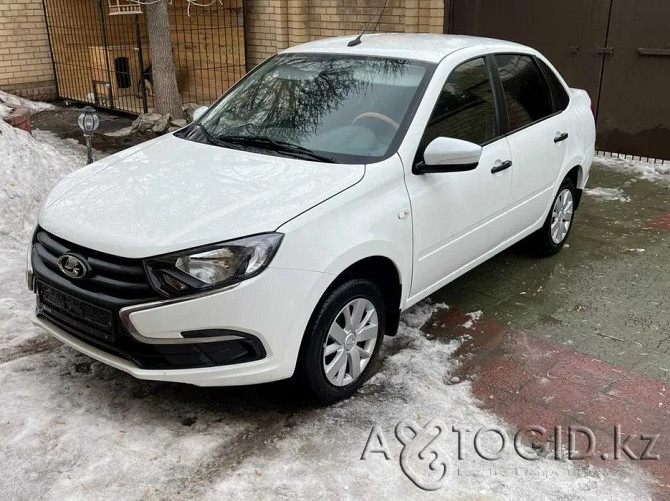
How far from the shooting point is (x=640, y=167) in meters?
A: 8.11

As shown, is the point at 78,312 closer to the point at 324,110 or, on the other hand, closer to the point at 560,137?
the point at 324,110

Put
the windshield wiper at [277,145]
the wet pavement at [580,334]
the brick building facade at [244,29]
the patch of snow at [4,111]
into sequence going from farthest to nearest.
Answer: the brick building facade at [244,29] → the patch of snow at [4,111] → the windshield wiper at [277,145] → the wet pavement at [580,334]

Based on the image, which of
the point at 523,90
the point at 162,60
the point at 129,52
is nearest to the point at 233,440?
the point at 523,90

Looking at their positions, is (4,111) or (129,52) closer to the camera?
(4,111)

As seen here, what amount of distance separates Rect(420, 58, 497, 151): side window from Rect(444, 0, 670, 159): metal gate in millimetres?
4404

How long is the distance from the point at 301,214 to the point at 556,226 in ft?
10.1

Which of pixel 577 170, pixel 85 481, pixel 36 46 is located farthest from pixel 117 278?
pixel 36 46

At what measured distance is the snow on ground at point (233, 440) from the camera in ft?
9.45

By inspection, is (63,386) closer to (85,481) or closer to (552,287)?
(85,481)

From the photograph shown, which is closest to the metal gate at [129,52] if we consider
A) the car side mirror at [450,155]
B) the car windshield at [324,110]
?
the car windshield at [324,110]

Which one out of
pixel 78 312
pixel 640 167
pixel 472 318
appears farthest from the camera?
pixel 640 167

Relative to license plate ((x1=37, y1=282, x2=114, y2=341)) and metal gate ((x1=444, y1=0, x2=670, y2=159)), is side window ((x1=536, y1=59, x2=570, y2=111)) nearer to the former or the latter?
metal gate ((x1=444, y1=0, x2=670, y2=159))

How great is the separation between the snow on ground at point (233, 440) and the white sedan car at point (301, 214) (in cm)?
24

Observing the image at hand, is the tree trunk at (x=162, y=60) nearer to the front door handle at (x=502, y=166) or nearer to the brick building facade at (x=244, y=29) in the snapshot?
the brick building facade at (x=244, y=29)
